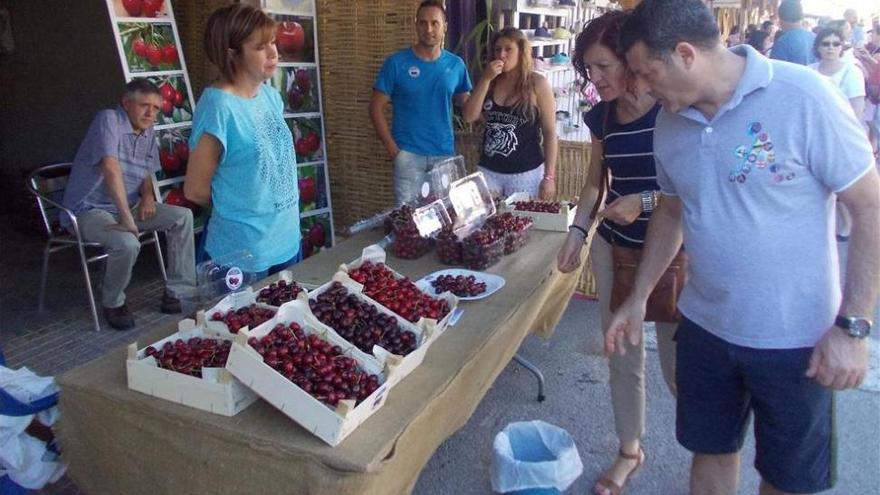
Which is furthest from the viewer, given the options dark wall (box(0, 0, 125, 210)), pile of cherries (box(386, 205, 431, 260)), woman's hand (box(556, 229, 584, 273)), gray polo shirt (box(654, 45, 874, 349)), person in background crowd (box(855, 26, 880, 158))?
person in background crowd (box(855, 26, 880, 158))

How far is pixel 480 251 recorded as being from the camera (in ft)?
8.07

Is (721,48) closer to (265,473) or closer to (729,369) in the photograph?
(729,369)

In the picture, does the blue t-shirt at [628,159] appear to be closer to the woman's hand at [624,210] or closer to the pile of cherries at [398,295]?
the woman's hand at [624,210]

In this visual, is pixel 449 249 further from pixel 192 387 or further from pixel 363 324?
pixel 192 387

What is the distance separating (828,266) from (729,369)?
333mm

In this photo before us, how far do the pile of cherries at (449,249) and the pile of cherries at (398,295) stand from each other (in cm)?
47

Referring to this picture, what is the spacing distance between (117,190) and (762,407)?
3474 mm

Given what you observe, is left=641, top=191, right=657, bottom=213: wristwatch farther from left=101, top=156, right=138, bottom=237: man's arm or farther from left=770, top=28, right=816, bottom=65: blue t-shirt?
left=770, top=28, right=816, bottom=65: blue t-shirt

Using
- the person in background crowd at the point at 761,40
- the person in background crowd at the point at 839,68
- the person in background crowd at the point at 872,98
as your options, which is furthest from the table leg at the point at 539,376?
the person in background crowd at the point at 761,40

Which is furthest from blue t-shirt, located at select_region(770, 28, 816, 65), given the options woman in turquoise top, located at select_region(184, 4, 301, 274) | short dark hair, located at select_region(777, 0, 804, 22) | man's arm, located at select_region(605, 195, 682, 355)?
woman in turquoise top, located at select_region(184, 4, 301, 274)

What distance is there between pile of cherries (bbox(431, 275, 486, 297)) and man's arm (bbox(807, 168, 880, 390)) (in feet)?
3.45

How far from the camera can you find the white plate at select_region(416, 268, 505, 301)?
2197 mm

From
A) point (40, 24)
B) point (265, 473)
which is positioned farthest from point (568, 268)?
point (40, 24)

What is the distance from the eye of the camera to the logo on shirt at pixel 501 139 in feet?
11.9
